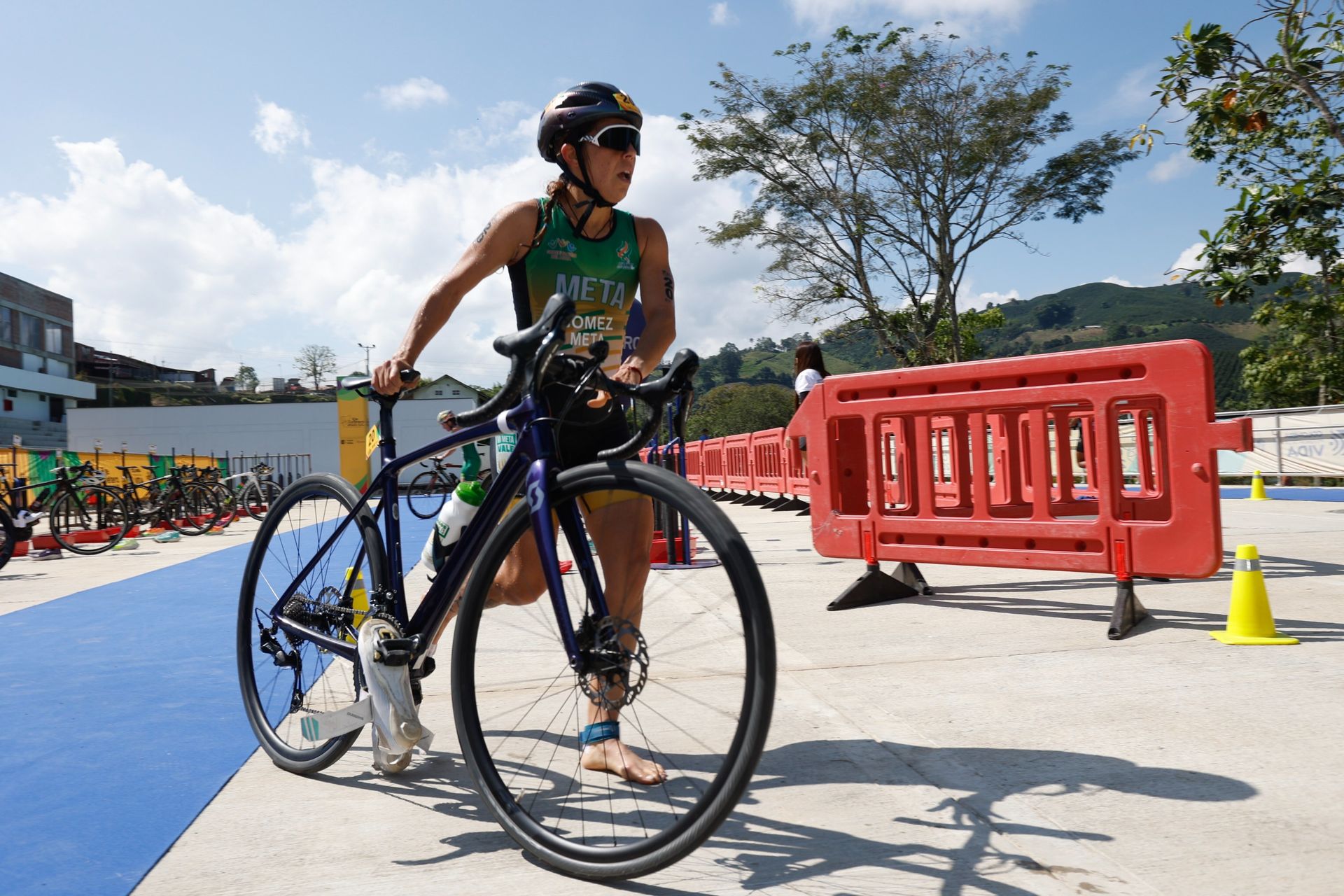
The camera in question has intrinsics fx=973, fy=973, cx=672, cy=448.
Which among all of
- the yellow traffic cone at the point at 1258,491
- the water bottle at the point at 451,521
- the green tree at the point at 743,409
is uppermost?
the green tree at the point at 743,409

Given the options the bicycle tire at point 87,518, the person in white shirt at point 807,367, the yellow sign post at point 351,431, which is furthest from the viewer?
the yellow sign post at point 351,431

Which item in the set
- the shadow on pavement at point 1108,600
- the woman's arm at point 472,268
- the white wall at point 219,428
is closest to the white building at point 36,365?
the white wall at point 219,428

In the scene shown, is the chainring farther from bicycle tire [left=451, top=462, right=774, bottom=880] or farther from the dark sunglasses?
the dark sunglasses

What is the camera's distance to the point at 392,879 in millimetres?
2180

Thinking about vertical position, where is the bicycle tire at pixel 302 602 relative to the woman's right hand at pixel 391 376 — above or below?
below

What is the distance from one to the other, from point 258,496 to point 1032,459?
16784 millimetres

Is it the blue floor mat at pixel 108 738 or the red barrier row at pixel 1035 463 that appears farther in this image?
the red barrier row at pixel 1035 463

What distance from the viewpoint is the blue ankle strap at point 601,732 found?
2.69 meters

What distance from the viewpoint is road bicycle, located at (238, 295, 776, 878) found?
6.65 ft

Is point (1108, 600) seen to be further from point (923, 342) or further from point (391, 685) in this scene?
point (923, 342)

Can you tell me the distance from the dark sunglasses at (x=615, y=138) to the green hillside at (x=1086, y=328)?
405ft

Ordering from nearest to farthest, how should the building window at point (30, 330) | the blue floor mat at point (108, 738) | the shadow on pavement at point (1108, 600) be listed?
the blue floor mat at point (108, 738) < the shadow on pavement at point (1108, 600) < the building window at point (30, 330)

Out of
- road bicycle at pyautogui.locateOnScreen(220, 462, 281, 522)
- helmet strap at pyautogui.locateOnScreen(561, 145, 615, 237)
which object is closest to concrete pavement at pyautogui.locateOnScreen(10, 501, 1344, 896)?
helmet strap at pyautogui.locateOnScreen(561, 145, 615, 237)

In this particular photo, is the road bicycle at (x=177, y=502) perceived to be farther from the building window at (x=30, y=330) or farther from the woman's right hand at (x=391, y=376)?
the building window at (x=30, y=330)
